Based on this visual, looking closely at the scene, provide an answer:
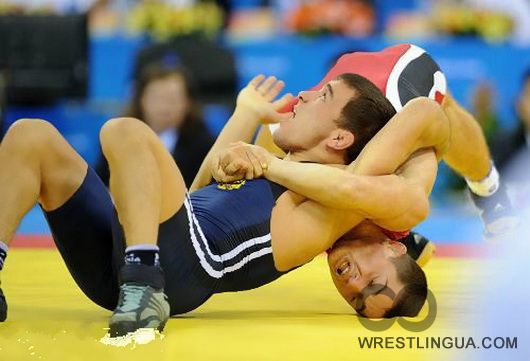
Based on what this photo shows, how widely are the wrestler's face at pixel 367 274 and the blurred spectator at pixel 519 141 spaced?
4.88 metres

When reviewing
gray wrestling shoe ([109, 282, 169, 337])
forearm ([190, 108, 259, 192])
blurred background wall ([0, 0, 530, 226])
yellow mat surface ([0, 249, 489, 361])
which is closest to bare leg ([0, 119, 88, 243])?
yellow mat surface ([0, 249, 489, 361])

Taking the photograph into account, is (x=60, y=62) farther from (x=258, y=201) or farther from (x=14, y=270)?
(x=258, y=201)

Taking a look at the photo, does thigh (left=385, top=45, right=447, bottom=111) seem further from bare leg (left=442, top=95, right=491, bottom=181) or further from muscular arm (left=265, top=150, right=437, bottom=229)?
muscular arm (left=265, top=150, right=437, bottom=229)

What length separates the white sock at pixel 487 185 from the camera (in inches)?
211

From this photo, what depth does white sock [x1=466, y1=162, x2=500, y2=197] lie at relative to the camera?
17.5 feet

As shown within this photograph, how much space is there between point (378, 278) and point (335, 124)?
54 cm

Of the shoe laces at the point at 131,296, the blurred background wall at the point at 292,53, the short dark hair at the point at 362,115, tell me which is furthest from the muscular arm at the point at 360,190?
the blurred background wall at the point at 292,53

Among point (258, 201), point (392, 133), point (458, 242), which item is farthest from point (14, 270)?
point (458, 242)

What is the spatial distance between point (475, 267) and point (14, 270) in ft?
6.79

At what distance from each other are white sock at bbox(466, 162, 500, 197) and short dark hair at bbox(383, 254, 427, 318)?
166 cm

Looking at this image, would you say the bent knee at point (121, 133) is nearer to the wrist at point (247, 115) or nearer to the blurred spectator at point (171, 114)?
the wrist at point (247, 115)

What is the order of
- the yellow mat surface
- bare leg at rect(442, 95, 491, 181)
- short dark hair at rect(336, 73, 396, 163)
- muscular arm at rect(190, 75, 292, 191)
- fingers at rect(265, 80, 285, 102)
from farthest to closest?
bare leg at rect(442, 95, 491, 181)
fingers at rect(265, 80, 285, 102)
muscular arm at rect(190, 75, 292, 191)
short dark hair at rect(336, 73, 396, 163)
the yellow mat surface

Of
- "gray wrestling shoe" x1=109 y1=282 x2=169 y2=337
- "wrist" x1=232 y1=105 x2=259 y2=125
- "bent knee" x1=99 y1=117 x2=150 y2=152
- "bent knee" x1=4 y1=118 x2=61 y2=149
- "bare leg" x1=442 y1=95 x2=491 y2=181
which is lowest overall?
"bare leg" x1=442 y1=95 x2=491 y2=181

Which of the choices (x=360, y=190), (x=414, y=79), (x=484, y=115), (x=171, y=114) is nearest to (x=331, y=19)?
(x=484, y=115)
